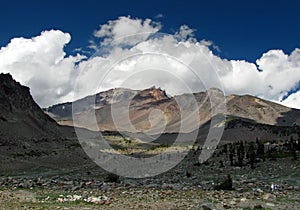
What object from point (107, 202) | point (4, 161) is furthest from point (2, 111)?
point (107, 202)

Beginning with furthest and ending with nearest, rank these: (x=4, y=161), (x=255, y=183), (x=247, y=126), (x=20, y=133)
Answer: (x=247, y=126) → (x=20, y=133) → (x=4, y=161) → (x=255, y=183)

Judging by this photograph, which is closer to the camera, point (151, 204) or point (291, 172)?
point (151, 204)

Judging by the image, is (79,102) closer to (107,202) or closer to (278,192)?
(107,202)

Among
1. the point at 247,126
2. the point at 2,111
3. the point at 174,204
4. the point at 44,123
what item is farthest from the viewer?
the point at 247,126

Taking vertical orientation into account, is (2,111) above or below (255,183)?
above

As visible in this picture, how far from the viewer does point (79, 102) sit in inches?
1027

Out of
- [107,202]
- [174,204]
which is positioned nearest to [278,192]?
[174,204]

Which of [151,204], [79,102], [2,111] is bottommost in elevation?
[151,204]

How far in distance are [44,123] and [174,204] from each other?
13307cm

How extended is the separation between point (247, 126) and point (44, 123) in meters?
86.9

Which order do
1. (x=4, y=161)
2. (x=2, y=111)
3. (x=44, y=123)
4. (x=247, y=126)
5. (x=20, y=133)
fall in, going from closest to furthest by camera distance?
(x=4, y=161) < (x=20, y=133) < (x=2, y=111) < (x=44, y=123) < (x=247, y=126)

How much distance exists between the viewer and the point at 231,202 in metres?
15.8

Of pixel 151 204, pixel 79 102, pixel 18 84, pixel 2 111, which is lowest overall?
pixel 151 204

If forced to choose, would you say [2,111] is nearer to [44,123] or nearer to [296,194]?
[44,123]
